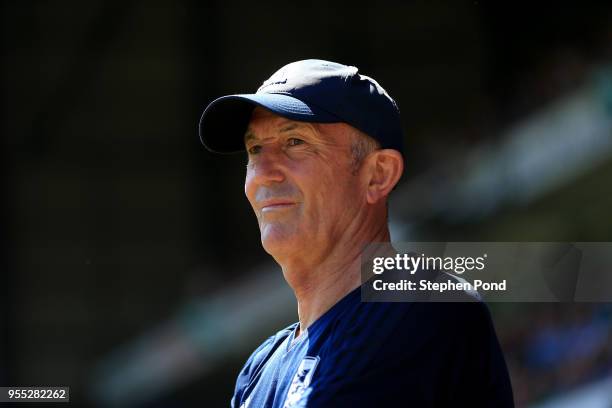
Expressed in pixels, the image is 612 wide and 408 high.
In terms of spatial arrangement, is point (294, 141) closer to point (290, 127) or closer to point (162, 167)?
point (290, 127)

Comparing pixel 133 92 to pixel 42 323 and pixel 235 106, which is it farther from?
pixel 235 106

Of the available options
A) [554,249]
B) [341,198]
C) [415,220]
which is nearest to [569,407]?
[554,249]

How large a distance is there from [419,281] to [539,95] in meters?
4.76

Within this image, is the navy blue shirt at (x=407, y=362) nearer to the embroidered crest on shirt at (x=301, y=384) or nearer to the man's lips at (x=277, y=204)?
the embroidered crest on shirt at (x=301, y=384)

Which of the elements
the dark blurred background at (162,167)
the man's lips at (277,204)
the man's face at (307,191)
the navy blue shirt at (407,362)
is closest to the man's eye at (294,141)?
the man's face at (307,191)

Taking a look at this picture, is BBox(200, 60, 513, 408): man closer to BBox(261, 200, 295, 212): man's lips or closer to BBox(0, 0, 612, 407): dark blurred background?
BBox(261, 200, 295, 212): man's lips

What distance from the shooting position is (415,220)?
656cm

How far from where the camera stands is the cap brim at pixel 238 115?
5.56ft

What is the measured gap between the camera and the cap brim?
170cm

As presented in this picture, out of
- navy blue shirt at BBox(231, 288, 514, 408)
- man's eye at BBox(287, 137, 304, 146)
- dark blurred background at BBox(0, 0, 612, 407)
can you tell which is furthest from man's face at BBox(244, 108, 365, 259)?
dark blurred background at BBox(0, 0, 612, 407)

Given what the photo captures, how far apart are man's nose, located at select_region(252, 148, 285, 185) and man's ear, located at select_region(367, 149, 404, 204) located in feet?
0.56

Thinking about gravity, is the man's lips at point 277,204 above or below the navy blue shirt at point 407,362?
above

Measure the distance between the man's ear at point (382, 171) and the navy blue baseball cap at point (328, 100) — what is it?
0.06 feet

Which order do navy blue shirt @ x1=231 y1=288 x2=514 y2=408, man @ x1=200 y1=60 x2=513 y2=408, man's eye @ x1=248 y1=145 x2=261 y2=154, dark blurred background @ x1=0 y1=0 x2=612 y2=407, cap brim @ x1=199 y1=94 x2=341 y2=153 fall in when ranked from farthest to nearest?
dark blurred background @ x1=0 y1=0 x2=612 y2=407 → man's eye @ x1=248 y1=145 x2=261 y2=154 → cap brim @ x1=199 y1=94 x2=341 y2=153 → man @ x1=200 y1=60 x2=513 y2=408 → navy blue shirt @ x1=231 y1=288 x2=514 y2=408
